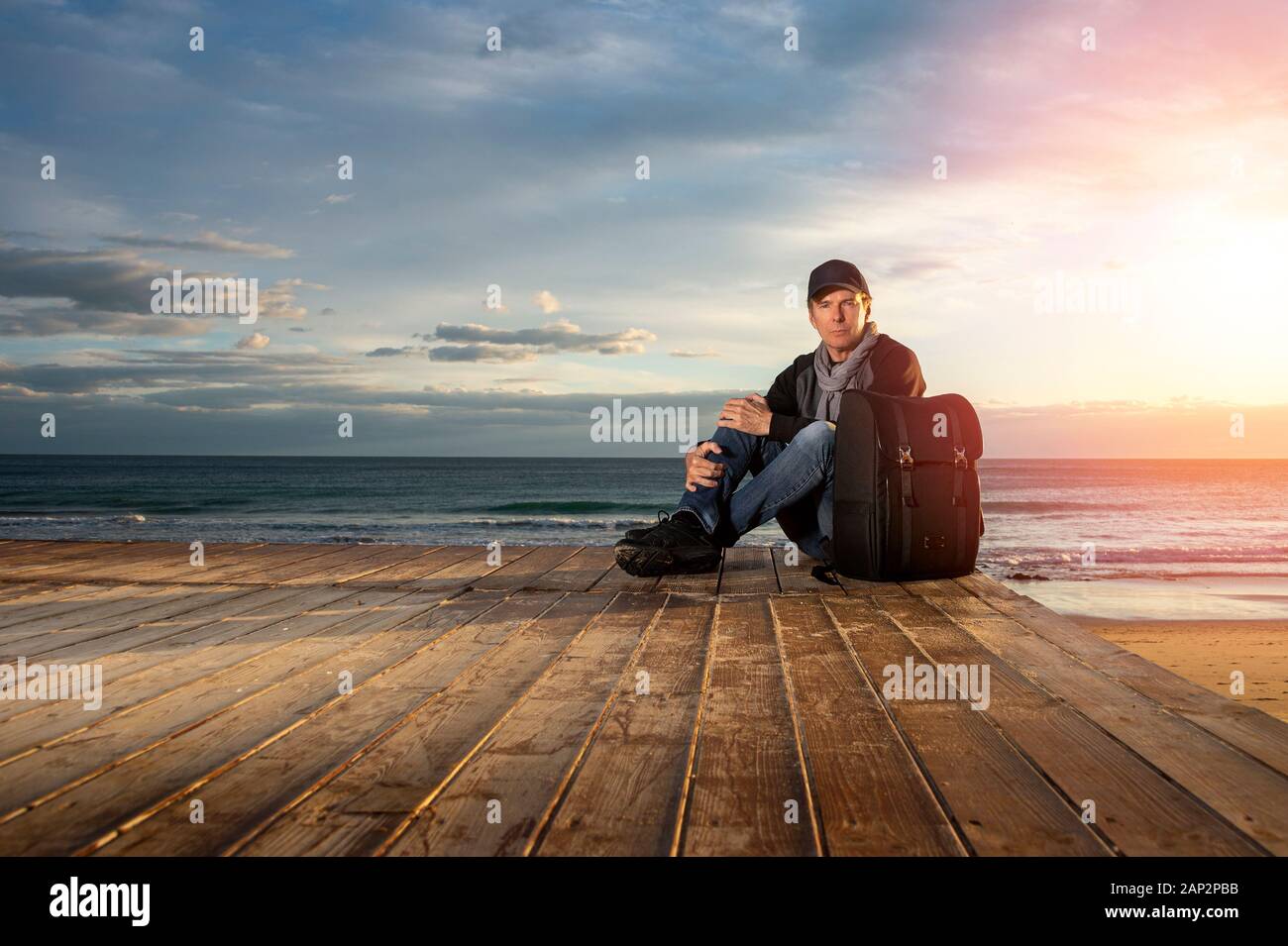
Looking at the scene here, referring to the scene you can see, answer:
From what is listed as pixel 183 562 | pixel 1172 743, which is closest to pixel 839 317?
pixel 1172 743

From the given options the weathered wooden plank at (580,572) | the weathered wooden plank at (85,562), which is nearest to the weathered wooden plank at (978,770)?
the weathered wooden plank at (580,572)

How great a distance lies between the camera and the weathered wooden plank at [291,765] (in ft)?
4.30

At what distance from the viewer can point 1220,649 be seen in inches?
280

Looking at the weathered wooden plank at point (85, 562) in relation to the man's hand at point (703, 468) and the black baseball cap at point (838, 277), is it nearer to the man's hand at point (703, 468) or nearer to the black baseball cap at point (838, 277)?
the man's hand at point (703, 468)

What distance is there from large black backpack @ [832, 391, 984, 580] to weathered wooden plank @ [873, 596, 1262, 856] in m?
1.17

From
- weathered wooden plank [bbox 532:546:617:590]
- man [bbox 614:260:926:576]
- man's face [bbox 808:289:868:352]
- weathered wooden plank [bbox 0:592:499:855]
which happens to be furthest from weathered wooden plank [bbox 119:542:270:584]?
man's face [bbox 808:289:868:352]

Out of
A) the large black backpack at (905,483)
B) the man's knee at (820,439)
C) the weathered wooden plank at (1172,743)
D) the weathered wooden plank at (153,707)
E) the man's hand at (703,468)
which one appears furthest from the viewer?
the man's hand at (703,468)

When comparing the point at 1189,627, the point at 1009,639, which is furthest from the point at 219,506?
the point at 1009,639

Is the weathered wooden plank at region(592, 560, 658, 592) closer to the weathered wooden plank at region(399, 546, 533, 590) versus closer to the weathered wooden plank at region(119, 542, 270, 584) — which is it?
the weathered wooden plank at region(399, 546, 533, 590)

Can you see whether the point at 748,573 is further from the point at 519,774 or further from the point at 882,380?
the point at 519,774

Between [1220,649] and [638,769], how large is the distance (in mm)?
7347

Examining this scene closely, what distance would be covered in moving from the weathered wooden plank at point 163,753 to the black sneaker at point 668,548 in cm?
143
